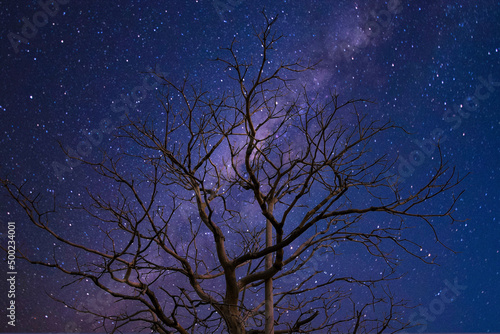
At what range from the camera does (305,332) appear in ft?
10.8

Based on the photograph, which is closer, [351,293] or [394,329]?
[394,329]

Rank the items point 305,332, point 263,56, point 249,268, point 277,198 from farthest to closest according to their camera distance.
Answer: point 249,268 < point 277,198 < point 305,332 < point 263,56

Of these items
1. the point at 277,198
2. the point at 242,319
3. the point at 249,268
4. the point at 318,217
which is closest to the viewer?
the point at 318,217

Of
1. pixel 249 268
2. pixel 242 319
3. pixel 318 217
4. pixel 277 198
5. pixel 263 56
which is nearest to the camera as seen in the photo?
pixel 263 56

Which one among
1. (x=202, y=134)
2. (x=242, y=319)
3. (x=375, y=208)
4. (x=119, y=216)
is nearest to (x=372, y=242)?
(x=375, y=208)

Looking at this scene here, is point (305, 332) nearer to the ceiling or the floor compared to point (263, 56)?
nearer to the floor

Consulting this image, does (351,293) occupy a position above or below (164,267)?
below

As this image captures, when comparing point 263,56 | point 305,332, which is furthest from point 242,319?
point 263,56

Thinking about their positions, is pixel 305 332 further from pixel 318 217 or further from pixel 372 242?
pixel 318 217

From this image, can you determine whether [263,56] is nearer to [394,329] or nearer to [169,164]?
[169,164]

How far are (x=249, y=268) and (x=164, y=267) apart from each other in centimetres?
119

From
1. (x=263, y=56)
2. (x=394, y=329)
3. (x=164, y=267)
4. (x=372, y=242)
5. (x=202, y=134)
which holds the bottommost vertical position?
(x=394, y=329)

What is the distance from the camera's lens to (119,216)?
2912 millimetres

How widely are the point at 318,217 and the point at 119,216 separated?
138cm
